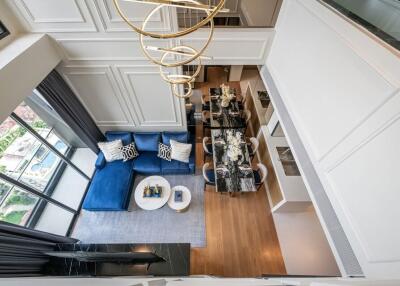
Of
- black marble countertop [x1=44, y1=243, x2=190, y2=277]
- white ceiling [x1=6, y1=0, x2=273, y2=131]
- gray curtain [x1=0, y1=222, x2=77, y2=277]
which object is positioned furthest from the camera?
black marble countertop [x1=44, y1=243, x2=190, y2=277]

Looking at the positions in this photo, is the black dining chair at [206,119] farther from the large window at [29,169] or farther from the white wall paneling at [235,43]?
the large window at [29,169]

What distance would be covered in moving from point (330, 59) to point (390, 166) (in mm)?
1333

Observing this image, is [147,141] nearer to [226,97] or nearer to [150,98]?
[150,98]

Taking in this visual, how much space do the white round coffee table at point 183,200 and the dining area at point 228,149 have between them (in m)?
0.52

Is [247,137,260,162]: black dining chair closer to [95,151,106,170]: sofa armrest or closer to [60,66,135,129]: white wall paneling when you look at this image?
[60,66,135,129]: white wall paneling

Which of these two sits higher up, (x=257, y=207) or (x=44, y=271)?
(x=257, y=207)

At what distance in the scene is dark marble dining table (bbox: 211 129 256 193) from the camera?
14.1ft

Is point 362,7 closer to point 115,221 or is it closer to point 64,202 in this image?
point 115,221

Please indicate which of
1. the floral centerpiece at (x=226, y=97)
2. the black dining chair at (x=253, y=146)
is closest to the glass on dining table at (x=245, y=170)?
the black dining chair at (x=253, y=146)

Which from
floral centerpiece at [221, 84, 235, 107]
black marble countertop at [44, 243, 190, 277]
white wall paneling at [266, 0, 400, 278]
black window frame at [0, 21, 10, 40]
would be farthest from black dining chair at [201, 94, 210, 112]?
black window frame at [0, 21, 10, 40]

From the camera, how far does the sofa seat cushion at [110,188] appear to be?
4406 millimetres

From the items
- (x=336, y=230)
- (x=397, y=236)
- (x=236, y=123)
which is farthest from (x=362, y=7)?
(x=236, y=123)

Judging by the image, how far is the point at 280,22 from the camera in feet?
11.1

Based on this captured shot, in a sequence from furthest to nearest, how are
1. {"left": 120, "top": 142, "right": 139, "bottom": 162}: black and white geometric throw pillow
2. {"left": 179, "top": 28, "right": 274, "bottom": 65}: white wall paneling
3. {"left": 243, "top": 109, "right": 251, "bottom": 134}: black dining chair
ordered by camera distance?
{"left": 243, "top": 109, "right": 251, "bottom": 134}: black dining chair
{"left": 120, "top": 142, "right": 139, "bottom": 162}: black and white geometric throw pillow
{"left": 179, "top": 28, "right": 274, "bottom": 65}: white wall paneling
